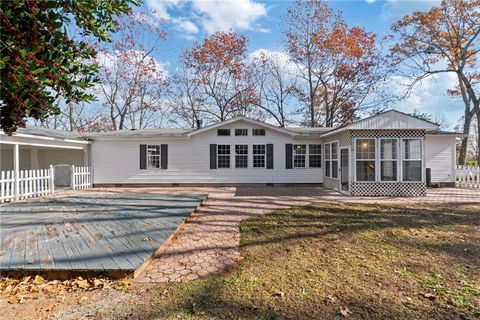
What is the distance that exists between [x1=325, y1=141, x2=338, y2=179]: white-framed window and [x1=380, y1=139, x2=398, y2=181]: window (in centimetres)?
197

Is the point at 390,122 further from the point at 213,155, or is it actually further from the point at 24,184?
the point at 24,184

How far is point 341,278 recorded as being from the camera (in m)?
3.33

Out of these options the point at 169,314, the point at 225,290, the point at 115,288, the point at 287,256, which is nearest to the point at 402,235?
the point at 287,256

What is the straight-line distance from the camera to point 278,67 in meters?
22.8

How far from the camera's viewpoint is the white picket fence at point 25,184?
328 inches

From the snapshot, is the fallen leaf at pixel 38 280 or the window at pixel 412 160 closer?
the fallen leaf at pixel 38 280

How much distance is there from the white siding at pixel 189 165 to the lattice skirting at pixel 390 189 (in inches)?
136

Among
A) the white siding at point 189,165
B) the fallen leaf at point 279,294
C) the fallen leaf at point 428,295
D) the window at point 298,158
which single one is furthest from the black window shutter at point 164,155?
the fallen leaf at point 428,295

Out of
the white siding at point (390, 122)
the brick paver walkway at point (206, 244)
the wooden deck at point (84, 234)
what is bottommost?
the brick paver walkway at point (206, 244)

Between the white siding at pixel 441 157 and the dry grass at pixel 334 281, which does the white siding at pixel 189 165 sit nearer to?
the white siding at pixel 441 157

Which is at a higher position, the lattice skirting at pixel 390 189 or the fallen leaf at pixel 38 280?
the lattice skirting at pixel 390 189

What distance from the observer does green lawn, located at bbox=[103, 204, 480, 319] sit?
2615mm

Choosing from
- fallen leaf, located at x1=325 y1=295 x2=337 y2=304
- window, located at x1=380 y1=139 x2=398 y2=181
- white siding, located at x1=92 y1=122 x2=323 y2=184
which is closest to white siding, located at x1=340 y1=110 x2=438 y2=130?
window, located at x1=380 y1=139 x2=398 y2=181

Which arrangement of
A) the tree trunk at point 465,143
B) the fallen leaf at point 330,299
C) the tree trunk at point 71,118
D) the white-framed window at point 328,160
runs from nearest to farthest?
1. the fallen leaf at point 330,299
2. the white-framed window at point 328,160
3. the tree trunk at point 465,143
4. the tree trunk at point 71,118
